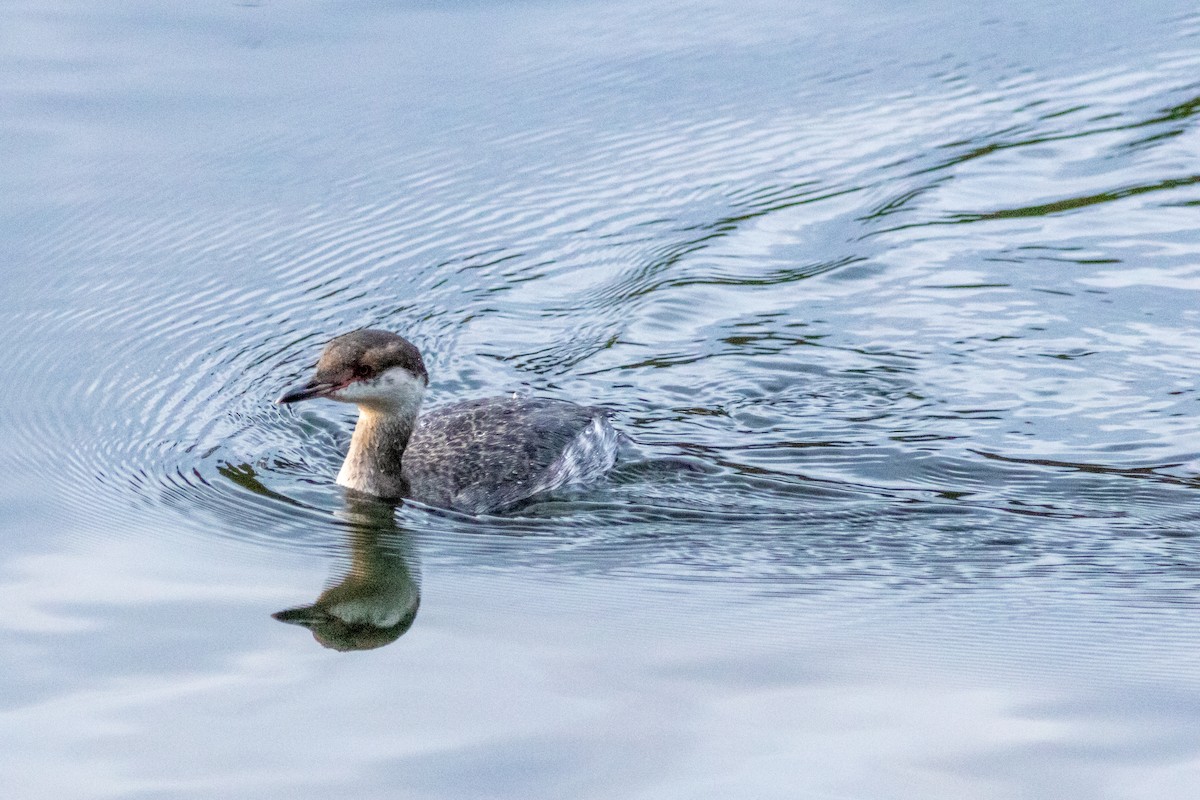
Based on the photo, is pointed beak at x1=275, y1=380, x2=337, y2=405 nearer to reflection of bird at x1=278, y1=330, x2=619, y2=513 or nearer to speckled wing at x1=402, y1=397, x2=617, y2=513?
reflection of bird at x1=278, y1=330, x2=619, y2=513

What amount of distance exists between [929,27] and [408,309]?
5.86 metres

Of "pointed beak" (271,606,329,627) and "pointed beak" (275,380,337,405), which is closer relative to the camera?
"pointed beak" (271,606,329,627)

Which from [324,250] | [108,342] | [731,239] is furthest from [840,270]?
[108,342]

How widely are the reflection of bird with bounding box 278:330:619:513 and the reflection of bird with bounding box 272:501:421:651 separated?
1.80 ft

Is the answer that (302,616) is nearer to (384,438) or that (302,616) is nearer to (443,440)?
(384,438)

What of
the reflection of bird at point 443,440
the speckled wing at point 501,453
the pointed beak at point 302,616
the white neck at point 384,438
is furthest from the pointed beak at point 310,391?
the pointed beak at point 302,616

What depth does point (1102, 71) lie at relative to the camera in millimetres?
14008

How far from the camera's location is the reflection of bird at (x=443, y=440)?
890 centimetres

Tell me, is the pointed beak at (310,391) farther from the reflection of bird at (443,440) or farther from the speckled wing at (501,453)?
the speckled wing at (501,453)

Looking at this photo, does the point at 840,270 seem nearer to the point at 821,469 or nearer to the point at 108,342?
the point at 821,469

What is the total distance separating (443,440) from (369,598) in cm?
216

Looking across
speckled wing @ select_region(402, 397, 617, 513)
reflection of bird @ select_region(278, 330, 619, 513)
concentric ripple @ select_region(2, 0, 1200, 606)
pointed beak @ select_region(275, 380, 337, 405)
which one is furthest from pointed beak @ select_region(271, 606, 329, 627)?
speckled wing @ select_region(402, 397, 617, 513)

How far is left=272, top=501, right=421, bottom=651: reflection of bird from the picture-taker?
23.4ft

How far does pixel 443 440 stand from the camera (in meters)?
9.63
